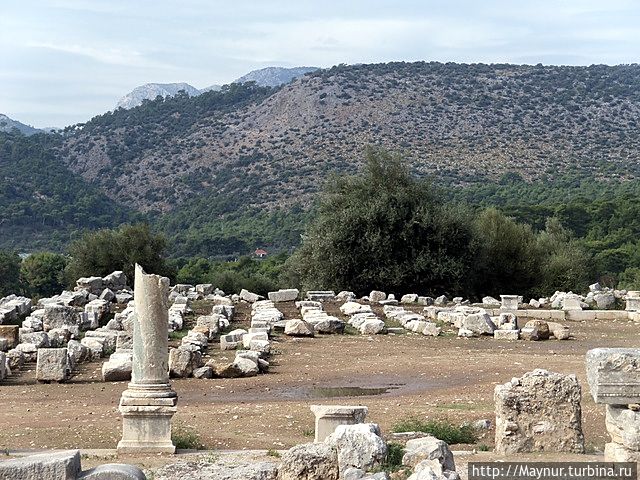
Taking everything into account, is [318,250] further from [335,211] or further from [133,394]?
[133,394]

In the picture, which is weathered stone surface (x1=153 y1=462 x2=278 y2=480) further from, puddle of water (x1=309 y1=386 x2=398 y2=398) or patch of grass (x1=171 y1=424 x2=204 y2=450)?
puddle of water (x1=309 y1=386 x2=398 y2=398)

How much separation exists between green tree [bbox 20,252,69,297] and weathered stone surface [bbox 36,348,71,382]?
32.6m

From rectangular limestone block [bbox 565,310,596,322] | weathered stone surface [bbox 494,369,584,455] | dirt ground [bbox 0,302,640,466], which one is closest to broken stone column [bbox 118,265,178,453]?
dirt ground [bbox 0,302,640,466]

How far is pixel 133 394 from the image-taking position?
516 inches

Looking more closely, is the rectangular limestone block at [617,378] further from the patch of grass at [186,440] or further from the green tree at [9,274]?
the green tree at [9,274]

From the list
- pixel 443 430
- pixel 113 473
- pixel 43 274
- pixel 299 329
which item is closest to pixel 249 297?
pixel 299 329

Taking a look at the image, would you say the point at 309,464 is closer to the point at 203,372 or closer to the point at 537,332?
the point at 203,372

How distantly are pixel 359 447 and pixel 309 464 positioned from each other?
20.3 inches

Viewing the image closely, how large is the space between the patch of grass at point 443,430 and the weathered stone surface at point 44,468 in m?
4.67

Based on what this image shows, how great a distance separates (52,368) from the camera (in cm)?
1884

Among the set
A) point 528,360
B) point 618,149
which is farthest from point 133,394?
point 618,149

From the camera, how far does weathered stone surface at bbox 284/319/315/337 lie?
26.3 m

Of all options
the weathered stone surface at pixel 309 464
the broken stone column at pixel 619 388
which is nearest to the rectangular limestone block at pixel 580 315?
the broken stone column at pixel 619 388

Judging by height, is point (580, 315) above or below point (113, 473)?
below
